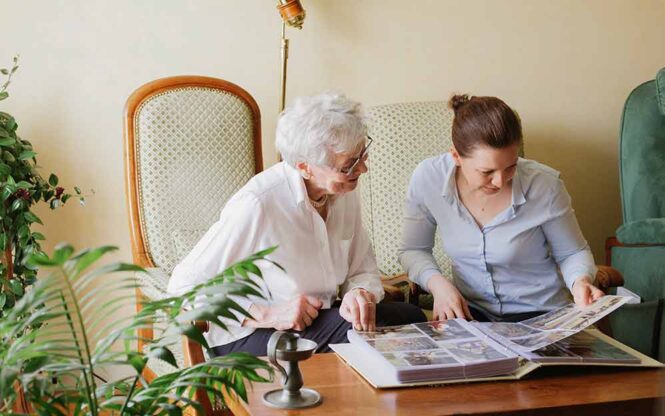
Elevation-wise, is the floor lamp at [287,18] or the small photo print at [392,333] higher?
the floor lamp at [287,18]

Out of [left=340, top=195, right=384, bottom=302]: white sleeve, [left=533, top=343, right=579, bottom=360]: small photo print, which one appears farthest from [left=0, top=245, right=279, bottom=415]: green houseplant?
[left=340, top=195, right=384, bottom=302]: white sleeve

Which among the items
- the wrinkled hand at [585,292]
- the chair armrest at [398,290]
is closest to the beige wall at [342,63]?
the chair armrest at [398,290]

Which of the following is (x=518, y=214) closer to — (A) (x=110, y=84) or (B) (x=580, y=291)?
(B) (x=580, y=291)

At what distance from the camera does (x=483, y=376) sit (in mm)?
1580

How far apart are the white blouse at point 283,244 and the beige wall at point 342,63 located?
782mm

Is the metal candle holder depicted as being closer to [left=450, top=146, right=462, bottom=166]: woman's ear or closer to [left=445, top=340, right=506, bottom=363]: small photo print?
[left=445, top=340, right=506, bottom=363]: small photo print

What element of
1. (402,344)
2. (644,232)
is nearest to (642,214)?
(644,232)

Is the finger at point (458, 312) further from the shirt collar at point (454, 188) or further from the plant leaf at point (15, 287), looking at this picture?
the plant leaf at point (15, 287)

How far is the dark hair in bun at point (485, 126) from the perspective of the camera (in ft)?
6.57

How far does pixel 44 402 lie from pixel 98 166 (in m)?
1.68

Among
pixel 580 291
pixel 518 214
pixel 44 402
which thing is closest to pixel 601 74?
pixel 518 214

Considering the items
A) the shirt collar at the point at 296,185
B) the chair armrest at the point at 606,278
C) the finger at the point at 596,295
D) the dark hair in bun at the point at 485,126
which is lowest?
the chair armrest at the point at 606,278

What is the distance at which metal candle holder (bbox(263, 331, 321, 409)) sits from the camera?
1412 millimetres

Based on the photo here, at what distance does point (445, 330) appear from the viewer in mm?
1768
